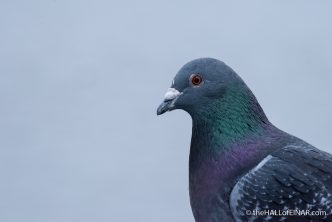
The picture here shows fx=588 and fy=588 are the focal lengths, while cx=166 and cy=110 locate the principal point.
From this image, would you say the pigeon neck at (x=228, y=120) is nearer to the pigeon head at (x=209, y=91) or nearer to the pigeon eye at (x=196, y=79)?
the pigeon head at (x=209, y=91)

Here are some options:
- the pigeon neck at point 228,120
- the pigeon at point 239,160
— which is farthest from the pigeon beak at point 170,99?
the pigeon neck at point 228,120

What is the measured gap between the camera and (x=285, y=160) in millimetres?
2527

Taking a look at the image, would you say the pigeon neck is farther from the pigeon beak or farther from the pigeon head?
the pigeon beak

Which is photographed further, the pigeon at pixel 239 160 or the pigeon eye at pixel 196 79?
the pigeon eye at pixel 196 79

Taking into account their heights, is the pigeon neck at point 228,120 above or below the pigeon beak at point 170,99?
below

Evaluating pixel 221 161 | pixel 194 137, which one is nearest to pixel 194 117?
pixel 194 137

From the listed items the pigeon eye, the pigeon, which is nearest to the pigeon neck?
the pigeon

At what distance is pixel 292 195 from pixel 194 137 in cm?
51

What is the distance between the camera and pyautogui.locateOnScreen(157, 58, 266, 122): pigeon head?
263cm

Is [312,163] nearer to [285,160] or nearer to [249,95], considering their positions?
[285,160]

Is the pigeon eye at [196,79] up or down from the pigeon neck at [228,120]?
up

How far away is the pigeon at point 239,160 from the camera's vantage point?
2.46m

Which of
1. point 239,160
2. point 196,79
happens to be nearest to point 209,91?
point 196,79

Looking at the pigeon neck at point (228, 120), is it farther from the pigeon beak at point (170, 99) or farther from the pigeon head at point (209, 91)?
the pigeon beak at point (170, 99)
